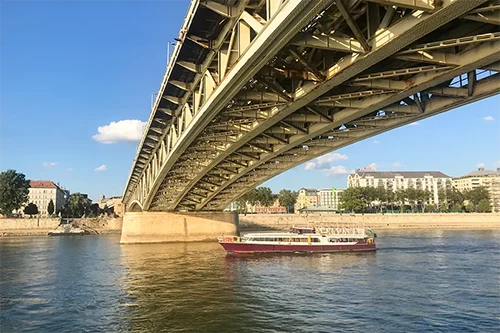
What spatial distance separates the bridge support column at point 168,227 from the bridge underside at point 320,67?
27628mm

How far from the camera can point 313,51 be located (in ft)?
46.6

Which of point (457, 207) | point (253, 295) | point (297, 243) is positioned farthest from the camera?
point (457, 207)

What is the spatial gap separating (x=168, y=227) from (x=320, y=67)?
4274 centimetres

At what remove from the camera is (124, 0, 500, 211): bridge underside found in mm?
10531

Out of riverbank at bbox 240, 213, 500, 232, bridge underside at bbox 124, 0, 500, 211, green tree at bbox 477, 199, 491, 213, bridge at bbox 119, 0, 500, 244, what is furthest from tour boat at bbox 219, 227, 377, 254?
green tree at bbox 477, 199, 491, 213

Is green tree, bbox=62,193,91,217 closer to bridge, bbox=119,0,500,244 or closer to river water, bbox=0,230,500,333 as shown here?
river water, bbox=0,230,500,333

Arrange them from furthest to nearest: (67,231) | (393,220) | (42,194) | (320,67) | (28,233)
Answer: (42,194)
(393,220)
(28,233)
(67,231)
(320,67)

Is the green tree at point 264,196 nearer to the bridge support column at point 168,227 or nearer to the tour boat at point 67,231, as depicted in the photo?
the tour boat at point 67,231

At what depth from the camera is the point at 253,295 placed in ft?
71.3

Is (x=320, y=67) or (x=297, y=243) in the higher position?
(x=320, y=67)

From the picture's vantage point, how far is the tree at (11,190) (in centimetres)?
9956

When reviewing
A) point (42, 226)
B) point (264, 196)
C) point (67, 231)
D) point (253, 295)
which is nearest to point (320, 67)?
point (253, 295)

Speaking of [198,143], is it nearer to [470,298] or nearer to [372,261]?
[470,298]

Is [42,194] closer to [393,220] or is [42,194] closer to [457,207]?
[393,220]
